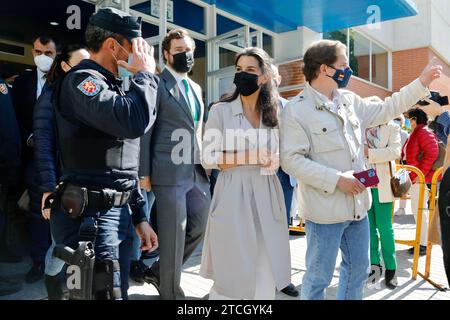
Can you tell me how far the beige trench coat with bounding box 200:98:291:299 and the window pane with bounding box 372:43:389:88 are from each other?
521 inches

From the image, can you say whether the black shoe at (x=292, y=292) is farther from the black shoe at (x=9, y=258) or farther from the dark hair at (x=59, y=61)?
the black shoe at (x=9, y=258)

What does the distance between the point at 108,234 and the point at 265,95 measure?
1.48 metres

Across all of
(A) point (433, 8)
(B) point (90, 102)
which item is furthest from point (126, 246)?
(A) point (433, 8)

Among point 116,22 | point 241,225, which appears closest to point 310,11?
point 241,225

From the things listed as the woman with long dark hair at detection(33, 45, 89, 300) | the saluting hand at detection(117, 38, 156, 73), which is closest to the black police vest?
the saluting hand at detection(117, 38, 156, 73)

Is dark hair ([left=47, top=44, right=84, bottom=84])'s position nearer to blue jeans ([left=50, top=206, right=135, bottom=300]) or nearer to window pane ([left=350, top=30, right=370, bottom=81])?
blue jeans ([left=50, top=206, right=135, bottom=300])

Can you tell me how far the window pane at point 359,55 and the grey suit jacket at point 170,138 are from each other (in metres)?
10.5

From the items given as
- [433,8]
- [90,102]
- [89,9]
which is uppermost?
[433,8]

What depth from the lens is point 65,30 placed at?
9.26 metres

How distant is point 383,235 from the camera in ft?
12.6

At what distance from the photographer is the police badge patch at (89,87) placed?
1.68 m

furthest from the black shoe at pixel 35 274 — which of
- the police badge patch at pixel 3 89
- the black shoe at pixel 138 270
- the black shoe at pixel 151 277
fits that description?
the police badge patch at pixel 3 89

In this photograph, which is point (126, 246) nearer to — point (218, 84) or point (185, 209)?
point (185, 209)
